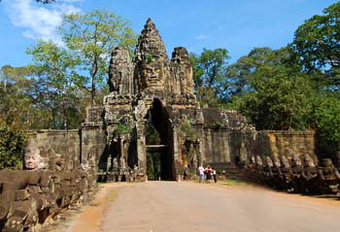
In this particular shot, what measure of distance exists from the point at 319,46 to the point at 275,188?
25641 mm

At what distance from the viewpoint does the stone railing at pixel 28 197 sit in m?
4.52

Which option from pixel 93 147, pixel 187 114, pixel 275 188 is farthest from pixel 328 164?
pixel 93 147

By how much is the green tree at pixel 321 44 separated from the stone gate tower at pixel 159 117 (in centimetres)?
1326

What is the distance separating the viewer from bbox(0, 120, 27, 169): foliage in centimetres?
1909

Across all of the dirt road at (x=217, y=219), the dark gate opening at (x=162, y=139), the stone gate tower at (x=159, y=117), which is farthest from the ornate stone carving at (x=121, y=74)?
the dirt road at (x=217, y=219)

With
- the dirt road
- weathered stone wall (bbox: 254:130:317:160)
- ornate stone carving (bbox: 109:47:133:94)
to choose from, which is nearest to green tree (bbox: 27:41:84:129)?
ornate stone carving (bbox: 109:47:133:94)

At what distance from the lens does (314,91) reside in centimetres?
3631

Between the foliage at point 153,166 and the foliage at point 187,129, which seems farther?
the foliage at point 153,166

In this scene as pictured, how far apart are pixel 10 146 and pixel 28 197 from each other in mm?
15548

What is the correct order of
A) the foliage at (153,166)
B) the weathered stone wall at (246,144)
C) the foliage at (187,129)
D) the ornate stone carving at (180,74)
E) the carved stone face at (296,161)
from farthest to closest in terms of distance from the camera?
the foliage at (153,166), the ornate stone carving at (180,74), the weathered stone wall at (246,144), the foliage at (187,129), the carved stone face at (296,161)

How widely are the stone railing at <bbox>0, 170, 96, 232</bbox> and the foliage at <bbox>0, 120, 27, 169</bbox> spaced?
41.7ft

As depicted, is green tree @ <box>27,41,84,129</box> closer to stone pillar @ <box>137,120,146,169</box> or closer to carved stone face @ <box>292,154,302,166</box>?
stone pillar @ <box>137,120,146,169</box>

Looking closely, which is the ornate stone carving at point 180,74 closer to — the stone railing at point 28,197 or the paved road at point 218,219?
the paved road at point 218,219

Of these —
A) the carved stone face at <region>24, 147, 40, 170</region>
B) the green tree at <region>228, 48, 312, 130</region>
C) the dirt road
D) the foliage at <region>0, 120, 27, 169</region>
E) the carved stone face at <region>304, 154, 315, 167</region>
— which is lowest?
the dirt road
